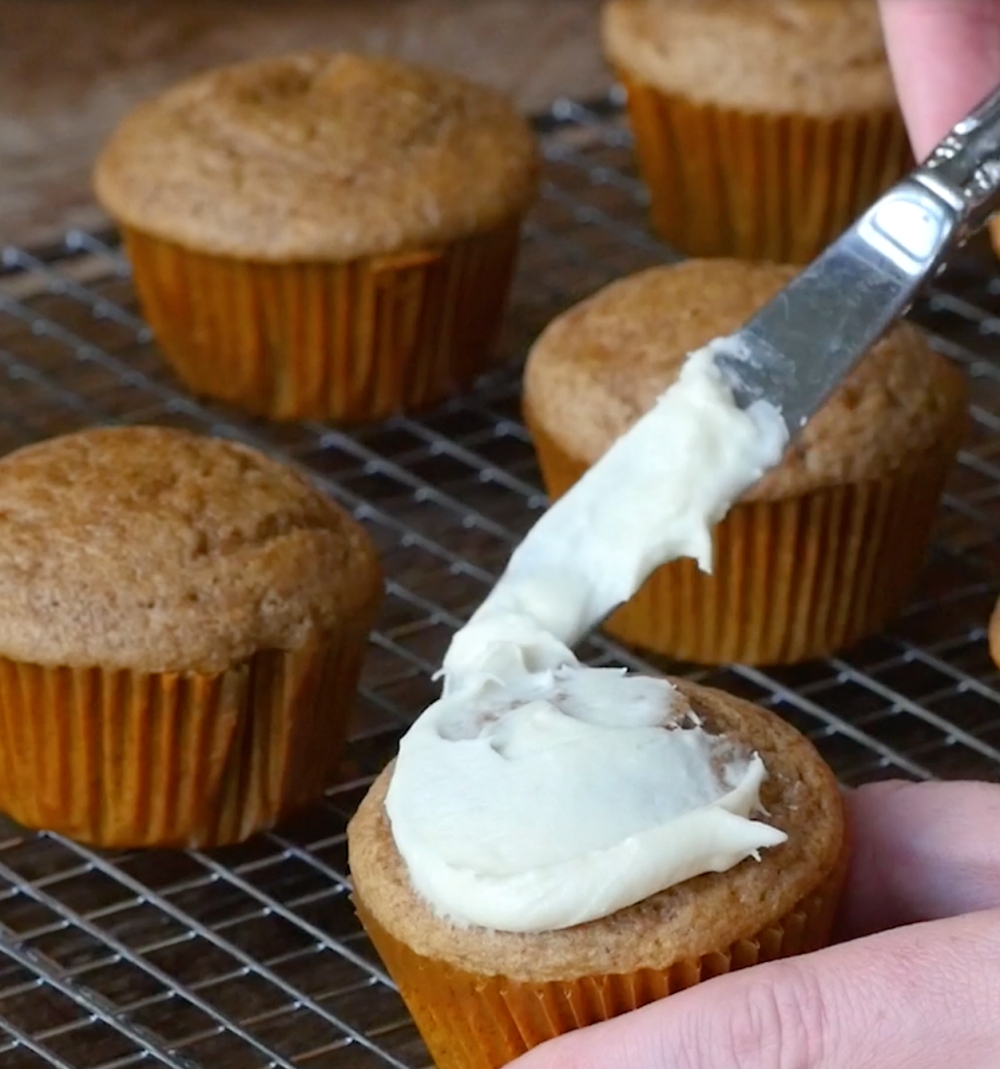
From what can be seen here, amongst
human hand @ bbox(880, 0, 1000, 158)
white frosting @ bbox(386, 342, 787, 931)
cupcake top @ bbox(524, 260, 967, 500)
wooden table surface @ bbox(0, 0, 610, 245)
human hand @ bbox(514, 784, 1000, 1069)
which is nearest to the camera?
human hand @ bbox(514, 784, 1000, 1069)

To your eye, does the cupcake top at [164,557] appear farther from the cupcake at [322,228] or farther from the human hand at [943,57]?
the human hand at [943,57]

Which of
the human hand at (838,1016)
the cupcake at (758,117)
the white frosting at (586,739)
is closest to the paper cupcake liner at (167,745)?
the white frosting at (586,739)

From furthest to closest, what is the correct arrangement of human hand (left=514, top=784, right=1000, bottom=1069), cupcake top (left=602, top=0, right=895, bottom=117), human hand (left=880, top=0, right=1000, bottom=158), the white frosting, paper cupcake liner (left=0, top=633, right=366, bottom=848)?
cupcake top (left=602, top=0, right=895, bottom=117)
human hand (left=880, top=0, right=1000, bottom=158)
paper cupcake liner (left=0, top=633, right=366, bottom=848)
the white frosting
human hand (left=514, top=784, right=1000, bottom=1069)

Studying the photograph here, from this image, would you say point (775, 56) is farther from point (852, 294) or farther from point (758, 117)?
point (852, 294)

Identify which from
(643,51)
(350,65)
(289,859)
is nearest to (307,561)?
(289,859)

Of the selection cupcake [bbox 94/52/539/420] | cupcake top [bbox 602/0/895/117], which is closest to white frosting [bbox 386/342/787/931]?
cupcake [bbox 94/52/539/420]

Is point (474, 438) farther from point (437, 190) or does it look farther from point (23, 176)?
point (23, 176)

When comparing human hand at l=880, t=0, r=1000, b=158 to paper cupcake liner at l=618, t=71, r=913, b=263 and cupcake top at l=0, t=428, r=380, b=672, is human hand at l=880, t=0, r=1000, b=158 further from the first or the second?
cupcake top at l=0, t=428, r=380, b=672

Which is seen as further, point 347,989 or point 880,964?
point 347,989
